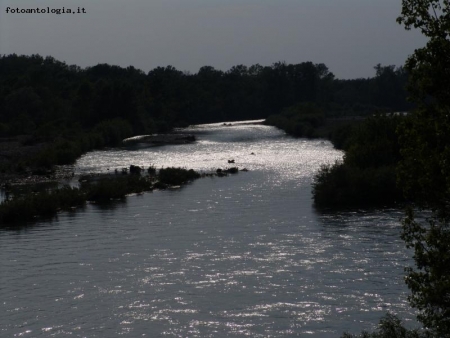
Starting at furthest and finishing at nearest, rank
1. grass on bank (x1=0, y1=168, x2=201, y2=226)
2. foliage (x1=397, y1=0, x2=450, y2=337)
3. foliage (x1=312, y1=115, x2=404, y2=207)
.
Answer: foliage (x1=312, y1=115, x2=404, y2=207), grass on bank (x1=0, y1=168, x2=201, y2=226), foliage (x1=397, y1=0, x2=450, y2=337)

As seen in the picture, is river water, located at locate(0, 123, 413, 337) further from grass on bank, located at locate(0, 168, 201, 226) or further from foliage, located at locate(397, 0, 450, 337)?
foliage, located at locate(397, 0, 450, 337)

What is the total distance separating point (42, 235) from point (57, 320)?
705 inches

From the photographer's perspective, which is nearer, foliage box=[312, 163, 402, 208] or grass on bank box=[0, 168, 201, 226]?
grass on bank box=[0, 168, 201, 226]

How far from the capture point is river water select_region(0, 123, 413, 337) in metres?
31.0

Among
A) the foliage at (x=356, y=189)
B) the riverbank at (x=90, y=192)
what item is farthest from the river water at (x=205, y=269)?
the foliage at (x=356, y=189)

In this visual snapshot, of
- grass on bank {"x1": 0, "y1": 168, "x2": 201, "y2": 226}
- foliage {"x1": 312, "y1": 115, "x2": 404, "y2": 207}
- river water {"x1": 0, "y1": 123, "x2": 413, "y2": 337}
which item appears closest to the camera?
river water {"x1": 0, "y1": 123, "x2": 413, "y2": 337}

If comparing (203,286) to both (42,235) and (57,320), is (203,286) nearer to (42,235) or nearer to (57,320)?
(57,320)

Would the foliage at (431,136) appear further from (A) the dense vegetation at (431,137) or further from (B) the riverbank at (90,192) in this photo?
(B) the riverbank at (90,192)

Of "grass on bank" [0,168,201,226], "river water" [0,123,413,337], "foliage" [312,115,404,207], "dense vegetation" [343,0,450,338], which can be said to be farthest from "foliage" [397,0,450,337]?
"grass on bank" [0,168,201,226]

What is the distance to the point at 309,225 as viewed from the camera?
49688 millimetres

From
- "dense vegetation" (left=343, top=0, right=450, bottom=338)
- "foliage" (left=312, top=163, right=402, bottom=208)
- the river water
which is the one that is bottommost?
the river water

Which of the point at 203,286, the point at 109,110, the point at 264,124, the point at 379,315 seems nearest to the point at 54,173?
the point at 203,286

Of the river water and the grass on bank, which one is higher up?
the grass on bank

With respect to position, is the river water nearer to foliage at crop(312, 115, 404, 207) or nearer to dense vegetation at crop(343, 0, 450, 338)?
foliage at crop(312, 115, 404, 207)
